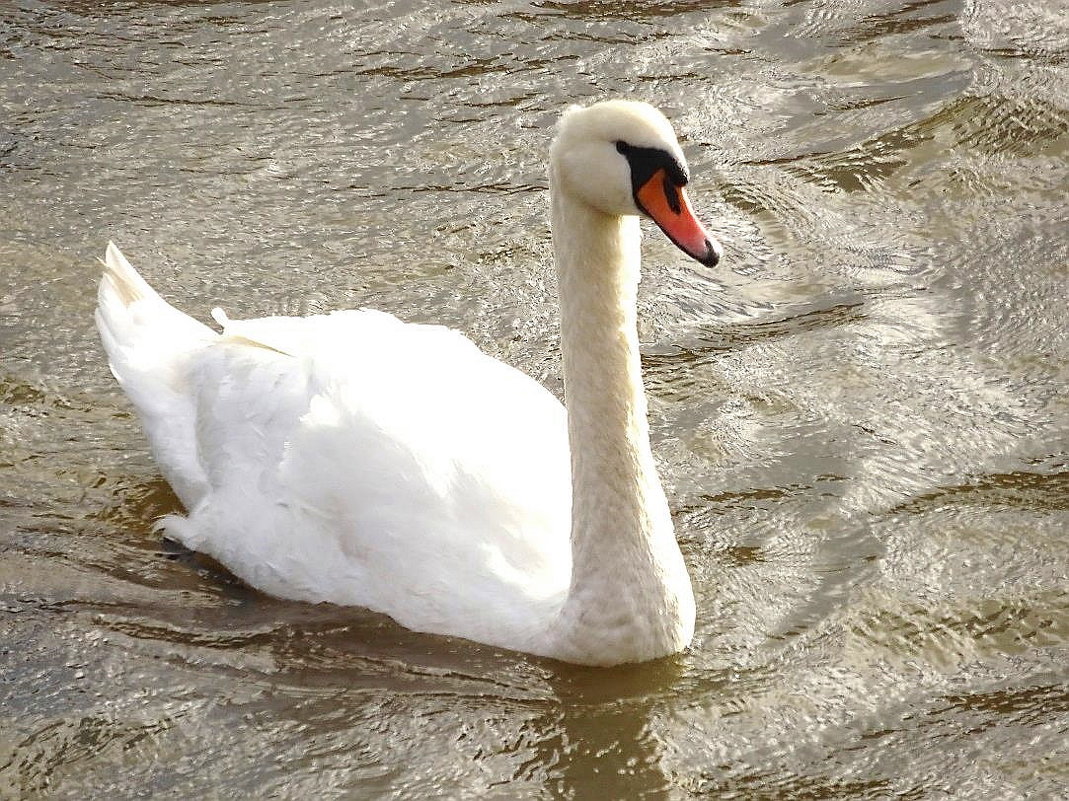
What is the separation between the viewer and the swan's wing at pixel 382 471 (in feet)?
17.9

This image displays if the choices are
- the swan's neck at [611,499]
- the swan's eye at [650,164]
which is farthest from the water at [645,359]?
the swan's eye at [650,164]

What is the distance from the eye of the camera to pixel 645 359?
7367mm

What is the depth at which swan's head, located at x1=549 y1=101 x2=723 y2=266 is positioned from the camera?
4.79 metres

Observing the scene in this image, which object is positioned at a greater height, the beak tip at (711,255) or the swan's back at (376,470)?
the beak tip at (711,255)

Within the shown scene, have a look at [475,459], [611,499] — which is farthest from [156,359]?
[611,499]

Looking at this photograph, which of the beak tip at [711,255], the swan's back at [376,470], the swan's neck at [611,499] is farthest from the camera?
the swan's back at [376,470]

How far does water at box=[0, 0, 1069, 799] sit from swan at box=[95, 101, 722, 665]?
0.16m

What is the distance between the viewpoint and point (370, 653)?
5.44 m

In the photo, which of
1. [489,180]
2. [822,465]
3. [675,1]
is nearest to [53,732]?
[822,465]

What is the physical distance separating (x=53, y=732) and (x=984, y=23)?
7.70 metres

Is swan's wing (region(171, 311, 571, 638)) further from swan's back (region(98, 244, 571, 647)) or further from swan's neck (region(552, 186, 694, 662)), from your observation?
swan's neck (region(552, 186, 694, 662))

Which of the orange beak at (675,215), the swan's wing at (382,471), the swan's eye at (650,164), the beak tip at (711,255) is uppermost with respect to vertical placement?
the swan's eye at (650,164)

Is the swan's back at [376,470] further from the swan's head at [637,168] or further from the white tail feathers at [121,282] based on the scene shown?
the swan's head at [637,168]

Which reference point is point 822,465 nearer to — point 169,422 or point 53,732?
point 169,422
